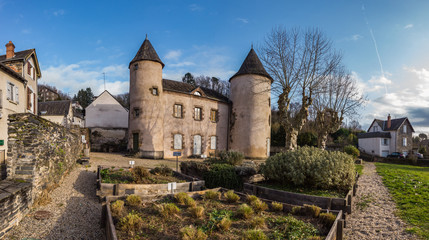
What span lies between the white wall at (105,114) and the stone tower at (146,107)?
9.87m

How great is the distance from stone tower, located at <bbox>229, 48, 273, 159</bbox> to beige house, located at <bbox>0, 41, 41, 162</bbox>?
17825 millimetres

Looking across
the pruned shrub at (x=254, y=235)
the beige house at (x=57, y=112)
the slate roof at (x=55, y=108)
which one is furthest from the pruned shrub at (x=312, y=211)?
the slate roof at (x=55, y=108)

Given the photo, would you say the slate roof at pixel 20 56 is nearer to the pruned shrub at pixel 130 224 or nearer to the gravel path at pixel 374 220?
the pruned shrub at pixel 130 224

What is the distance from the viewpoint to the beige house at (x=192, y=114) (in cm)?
1942

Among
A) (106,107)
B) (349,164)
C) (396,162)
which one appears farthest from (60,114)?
(396,162)

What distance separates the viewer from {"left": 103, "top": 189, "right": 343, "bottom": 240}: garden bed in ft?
12.9

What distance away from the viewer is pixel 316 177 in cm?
726

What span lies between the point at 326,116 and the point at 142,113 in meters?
16.9

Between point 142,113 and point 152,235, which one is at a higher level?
point 142,113

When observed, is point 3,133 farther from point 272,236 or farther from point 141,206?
point 272,236

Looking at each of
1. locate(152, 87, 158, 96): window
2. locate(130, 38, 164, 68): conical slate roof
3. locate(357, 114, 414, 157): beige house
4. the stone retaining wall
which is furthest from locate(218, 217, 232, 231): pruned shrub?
locate(357, 114, 414, 157): beige house

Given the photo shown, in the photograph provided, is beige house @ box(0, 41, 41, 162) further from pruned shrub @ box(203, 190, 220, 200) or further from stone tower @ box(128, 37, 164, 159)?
pruned shrub @ box(203, 190, 220, 200)

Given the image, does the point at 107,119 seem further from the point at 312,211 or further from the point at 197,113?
the point at 312,211

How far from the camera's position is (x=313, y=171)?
7395mm
